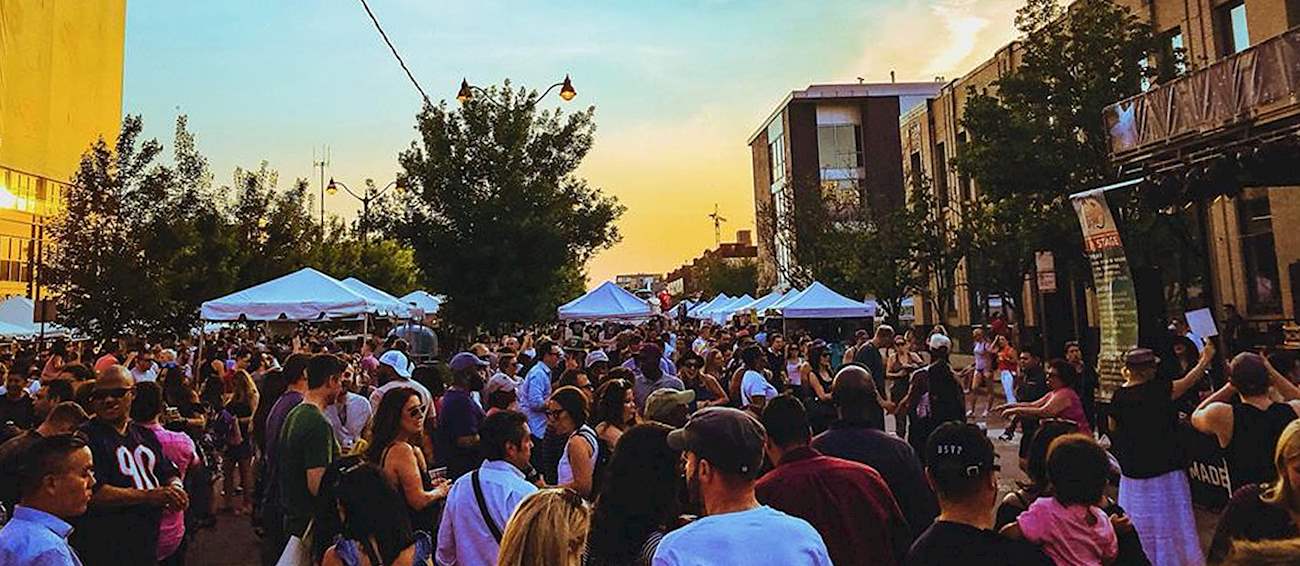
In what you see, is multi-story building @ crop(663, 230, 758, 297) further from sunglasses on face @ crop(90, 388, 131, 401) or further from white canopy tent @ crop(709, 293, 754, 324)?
sunglasses on face @ crop(90, 388, 131, 401)

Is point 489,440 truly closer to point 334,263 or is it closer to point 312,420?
point 312,420

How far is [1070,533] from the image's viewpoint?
3121mm

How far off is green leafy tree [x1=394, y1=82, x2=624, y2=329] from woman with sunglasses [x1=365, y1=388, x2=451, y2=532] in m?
13.3

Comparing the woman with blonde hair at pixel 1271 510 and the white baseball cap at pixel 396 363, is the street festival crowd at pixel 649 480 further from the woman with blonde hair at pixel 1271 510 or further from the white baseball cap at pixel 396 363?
the white baseball cap at pixel 396 363

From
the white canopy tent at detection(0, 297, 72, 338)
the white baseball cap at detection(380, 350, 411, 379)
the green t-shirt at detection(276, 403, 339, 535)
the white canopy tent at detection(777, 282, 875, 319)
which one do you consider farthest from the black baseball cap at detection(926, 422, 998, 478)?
the white canopy tent at detection(0, 297, 72, 338)

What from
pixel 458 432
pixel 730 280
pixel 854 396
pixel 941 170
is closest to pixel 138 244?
pixel 458 432

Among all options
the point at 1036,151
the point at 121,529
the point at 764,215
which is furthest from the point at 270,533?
the point at 764,215

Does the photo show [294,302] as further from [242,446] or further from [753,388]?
[753,388]

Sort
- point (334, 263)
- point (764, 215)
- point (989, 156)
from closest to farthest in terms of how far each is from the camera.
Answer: point (989, 156) → point (334, 263) → point (764, 215)

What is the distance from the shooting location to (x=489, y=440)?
3.96 meters

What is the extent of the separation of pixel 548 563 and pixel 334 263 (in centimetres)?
3789

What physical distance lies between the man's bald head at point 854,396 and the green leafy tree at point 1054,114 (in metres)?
15.3

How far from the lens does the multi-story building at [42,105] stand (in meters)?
41.3

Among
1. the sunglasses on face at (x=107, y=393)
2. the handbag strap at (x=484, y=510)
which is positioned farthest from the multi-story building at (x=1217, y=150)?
the sunglasses on face at (x=107, y=393)
